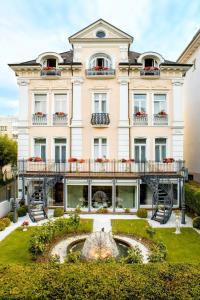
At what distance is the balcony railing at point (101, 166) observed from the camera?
19641 mm

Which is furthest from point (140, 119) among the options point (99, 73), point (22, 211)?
point (22, 211)

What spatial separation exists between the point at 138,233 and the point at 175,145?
29.8 ft

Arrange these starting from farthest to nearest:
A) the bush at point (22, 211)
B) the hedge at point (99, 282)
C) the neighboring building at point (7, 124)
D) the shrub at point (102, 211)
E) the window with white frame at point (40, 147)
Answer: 1. the neighboring building at point (7, 124)
2. the window with white frame at point (40, 147)
3. the shrub at point (102, 211)
4. the bush at point (22, 211)
5. the hedge at point (99, 282)

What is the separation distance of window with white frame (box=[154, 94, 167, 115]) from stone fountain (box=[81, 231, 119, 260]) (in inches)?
507

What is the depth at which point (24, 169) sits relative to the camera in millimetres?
19453

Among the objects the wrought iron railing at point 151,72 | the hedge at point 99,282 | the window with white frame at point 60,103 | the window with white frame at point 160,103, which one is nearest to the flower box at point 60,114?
the window with white frame at point 60,103

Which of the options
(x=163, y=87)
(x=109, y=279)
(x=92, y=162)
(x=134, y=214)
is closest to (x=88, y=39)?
(x=163, y=87)

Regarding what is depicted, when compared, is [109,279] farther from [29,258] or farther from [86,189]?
[86,189]

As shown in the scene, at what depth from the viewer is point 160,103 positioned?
20.6 m

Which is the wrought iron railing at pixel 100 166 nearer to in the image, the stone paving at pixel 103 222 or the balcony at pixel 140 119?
the balcony at pixel 140 119

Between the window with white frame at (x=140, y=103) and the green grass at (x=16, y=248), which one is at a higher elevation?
the window with white frame at (x=140, y=103)

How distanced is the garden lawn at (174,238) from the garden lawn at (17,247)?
6.84 feet

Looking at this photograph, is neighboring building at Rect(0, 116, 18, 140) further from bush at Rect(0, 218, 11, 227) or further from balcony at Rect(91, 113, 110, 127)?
bush at Rect(0, 218, 11, 227)

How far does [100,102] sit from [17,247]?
1255 centimetres
